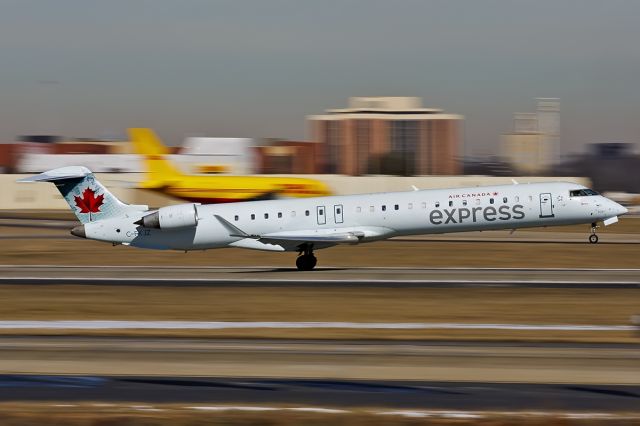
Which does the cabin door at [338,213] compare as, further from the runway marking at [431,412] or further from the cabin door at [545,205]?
the runway marking at [431,412]

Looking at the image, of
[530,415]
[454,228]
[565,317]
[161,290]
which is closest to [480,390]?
[530,415]

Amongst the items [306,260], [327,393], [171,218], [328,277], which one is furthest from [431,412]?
[171,218]

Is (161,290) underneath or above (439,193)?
underneath

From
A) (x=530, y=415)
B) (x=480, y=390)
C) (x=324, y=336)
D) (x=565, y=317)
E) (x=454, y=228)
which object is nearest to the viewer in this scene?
(x=530, y=415)

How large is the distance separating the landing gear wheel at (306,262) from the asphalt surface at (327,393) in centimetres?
2170

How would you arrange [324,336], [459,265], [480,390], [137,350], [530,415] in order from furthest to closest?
[459,265], [324,336], [137,350], [480,390], [530,415]

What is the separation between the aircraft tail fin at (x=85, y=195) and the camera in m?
37.9

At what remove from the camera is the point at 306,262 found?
38.3 m

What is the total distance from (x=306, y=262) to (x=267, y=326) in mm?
14389

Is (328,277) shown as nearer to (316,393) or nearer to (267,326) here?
(267,326)

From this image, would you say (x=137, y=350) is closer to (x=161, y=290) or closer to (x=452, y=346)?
(x=452, y=346)

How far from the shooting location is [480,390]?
15.4 metres

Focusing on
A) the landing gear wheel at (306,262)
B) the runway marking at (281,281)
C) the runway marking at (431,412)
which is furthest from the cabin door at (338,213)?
the runway marking at (431,412)

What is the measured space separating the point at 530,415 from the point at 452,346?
22.9ft
